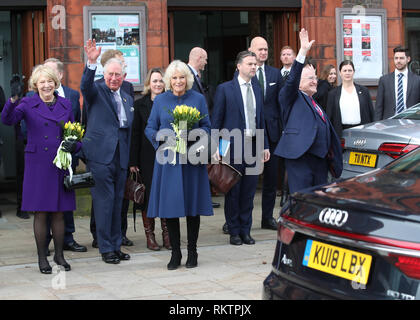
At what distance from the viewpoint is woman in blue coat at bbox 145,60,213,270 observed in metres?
7.04

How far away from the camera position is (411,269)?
3.38 m

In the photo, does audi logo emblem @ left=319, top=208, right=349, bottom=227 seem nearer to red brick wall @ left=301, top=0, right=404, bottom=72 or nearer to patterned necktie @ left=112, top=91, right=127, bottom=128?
patterned necktie @ left=112, top=91, right=127, bottom=128

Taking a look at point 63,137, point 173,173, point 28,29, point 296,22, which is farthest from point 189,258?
point 296,22

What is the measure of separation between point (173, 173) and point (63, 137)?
1.08 meters

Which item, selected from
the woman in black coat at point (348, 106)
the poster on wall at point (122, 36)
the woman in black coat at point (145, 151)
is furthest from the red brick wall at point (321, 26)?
the woman in black coat at point (145, 151)

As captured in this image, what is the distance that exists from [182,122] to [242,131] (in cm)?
160

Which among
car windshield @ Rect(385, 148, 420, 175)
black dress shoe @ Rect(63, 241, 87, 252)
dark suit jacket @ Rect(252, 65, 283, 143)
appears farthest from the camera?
dark suit jacket @ Rect(252, 65, 283, 143)

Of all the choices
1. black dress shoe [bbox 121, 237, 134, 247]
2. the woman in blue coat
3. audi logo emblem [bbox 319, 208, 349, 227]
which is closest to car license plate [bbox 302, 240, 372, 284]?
audi logo emblem [bbox 319, 208, 349, 227]

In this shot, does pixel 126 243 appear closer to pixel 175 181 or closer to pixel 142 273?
pixel 142 273

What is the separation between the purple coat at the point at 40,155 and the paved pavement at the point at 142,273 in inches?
25.8

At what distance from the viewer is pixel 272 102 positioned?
9.30 meters

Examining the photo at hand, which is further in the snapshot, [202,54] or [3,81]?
[3,81]

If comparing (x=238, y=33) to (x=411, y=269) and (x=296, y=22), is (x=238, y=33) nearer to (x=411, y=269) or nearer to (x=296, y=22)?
(x=296, y=22)

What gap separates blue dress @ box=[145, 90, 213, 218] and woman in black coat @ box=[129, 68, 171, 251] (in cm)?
95
